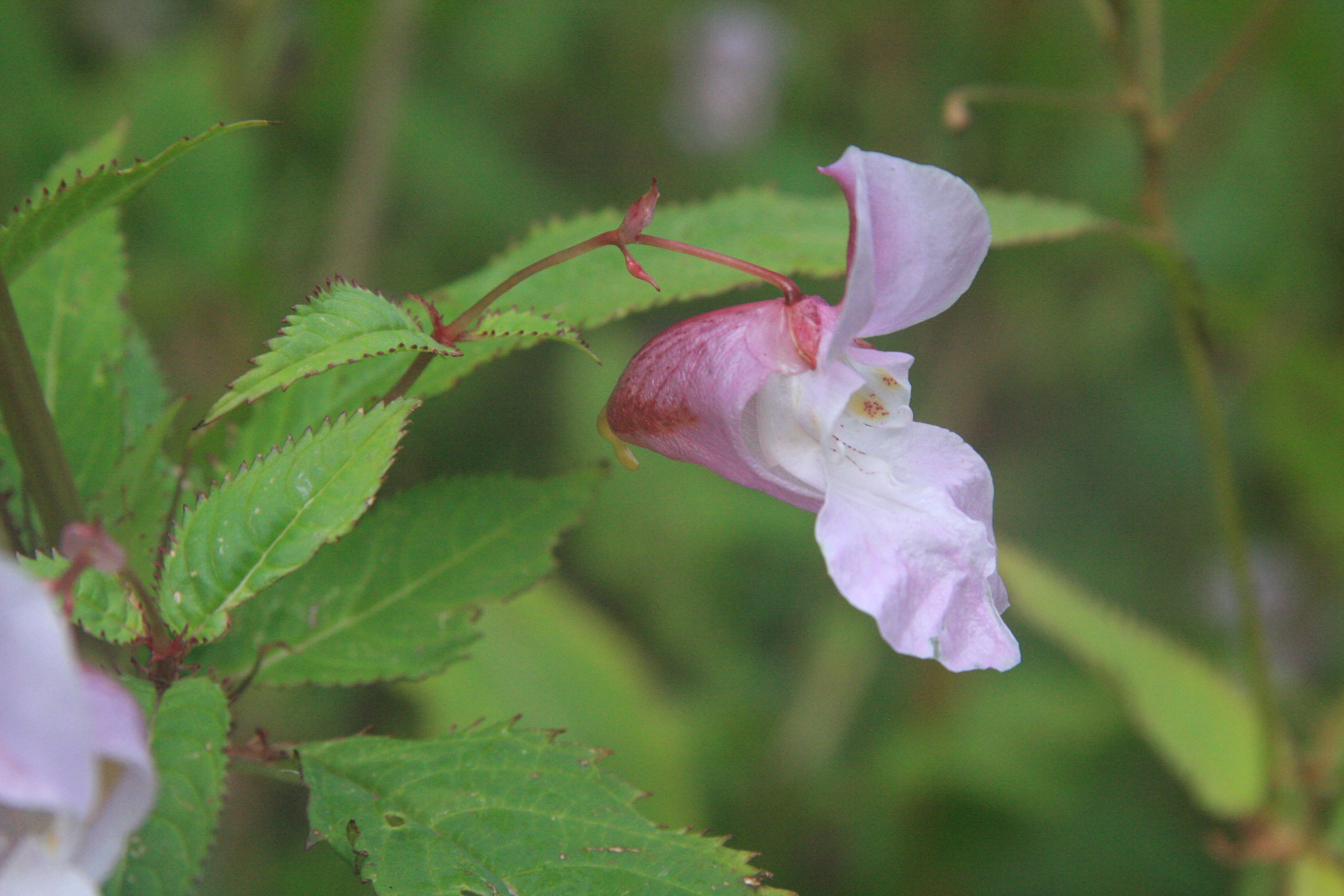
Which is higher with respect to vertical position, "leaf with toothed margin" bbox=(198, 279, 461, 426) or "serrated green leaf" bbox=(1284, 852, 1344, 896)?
"leaf with toothed margin" bbox=(198, 279, 461, 426)

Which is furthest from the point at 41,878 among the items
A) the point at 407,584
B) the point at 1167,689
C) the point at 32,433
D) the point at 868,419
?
the point at 1167,689

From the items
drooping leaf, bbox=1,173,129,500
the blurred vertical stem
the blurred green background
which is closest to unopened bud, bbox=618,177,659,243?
drooping leaf, bbox=1,173,129,500

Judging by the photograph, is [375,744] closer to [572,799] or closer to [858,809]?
[572,799]

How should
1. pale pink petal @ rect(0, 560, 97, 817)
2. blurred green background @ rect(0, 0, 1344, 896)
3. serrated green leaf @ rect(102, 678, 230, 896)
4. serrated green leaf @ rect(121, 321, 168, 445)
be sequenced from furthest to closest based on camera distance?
blurred green background @ rect(0, 0, 1344, 896) < serrated green leaf @ rect(121, 321, 168, 445) < serrated green leaf @ rect(102, 678, 230, 896) < pale pink petal @ rect(0, 560, 97, 817)

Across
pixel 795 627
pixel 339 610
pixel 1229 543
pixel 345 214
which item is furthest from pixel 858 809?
pixel 339 610

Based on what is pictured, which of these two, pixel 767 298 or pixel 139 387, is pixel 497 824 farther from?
pixel 767 298

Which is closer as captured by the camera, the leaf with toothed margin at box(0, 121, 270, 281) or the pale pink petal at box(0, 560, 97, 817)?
the pale pink petal at box(0, 560, 97, 817)

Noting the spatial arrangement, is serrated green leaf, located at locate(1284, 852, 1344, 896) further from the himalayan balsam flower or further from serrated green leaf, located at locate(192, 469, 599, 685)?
the himalayan balsam flower

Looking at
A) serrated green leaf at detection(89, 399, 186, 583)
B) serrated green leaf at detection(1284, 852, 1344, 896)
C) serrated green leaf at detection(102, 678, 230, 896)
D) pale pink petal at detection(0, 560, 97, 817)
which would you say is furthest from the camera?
serrated green leaf at detection(1284, 852, 1344, 896)
